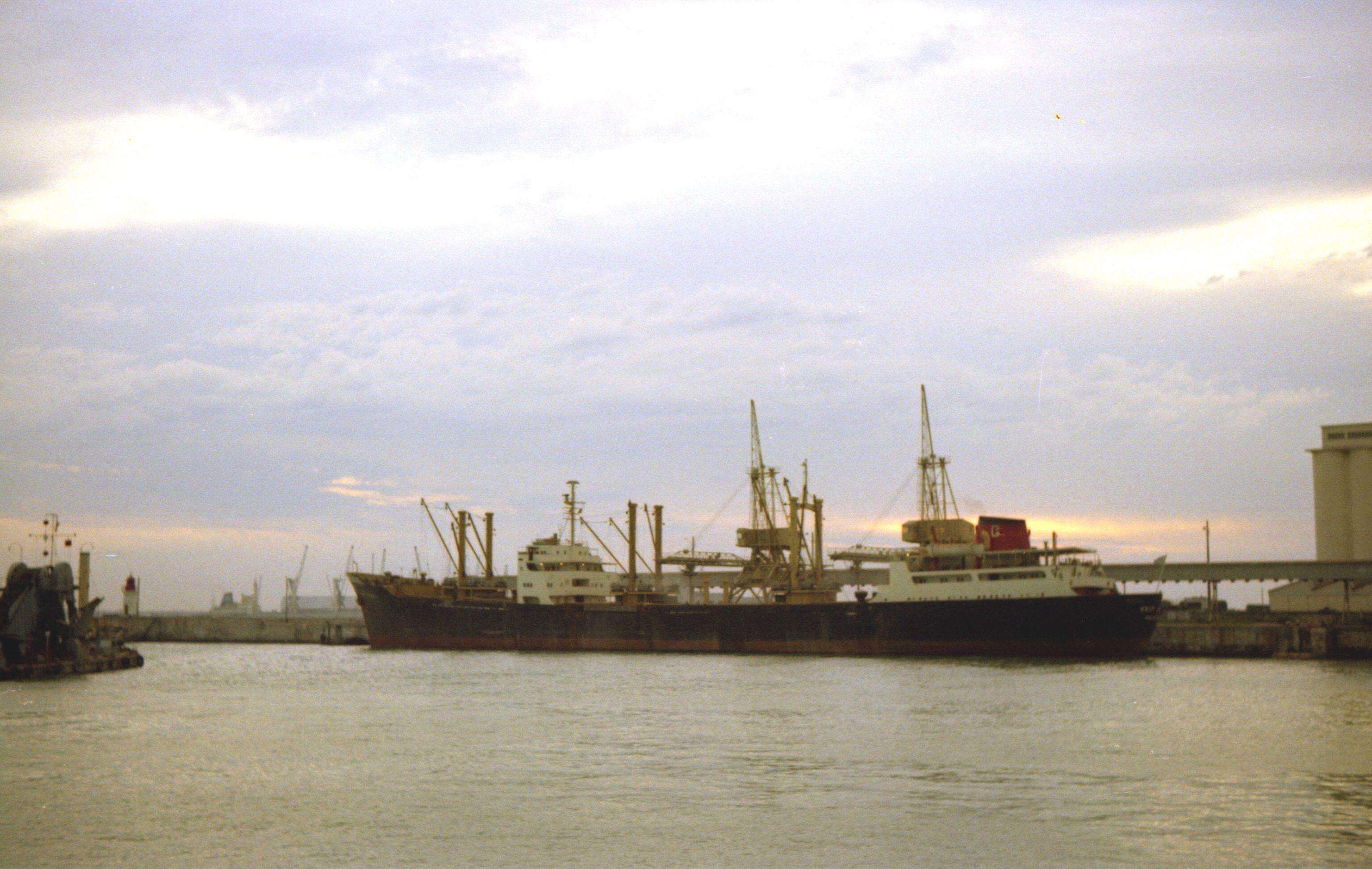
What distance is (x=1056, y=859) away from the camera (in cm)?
1806

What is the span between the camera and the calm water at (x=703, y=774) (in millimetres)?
19234

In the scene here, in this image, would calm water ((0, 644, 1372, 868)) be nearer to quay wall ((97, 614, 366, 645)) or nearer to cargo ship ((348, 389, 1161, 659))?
cargo ship ((348, 389, 1161, 659))

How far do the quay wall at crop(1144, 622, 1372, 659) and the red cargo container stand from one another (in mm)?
8200

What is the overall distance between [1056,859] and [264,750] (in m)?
19.9

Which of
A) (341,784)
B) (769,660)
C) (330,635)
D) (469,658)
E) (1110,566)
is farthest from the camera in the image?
(330,635)

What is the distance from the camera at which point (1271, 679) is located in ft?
152

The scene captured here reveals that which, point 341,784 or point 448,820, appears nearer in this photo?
point 448,820

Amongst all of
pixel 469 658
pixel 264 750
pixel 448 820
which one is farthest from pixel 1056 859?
pixel 469 658

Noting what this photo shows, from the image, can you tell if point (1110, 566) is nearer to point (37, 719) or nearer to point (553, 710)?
point (553, 710)

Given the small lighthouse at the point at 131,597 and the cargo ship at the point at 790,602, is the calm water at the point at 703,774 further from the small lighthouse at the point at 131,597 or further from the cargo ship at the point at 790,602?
the small lighthouse at the point at 131,597

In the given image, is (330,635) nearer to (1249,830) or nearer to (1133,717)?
(1133,717)

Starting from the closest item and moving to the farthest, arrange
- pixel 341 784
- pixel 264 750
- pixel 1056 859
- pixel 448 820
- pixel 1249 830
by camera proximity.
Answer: pixel 1056 859, pixel 1249 830, pixel 448 820, pixel 341 784, pixel 264 750

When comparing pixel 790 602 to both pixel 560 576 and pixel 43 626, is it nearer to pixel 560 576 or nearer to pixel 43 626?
pixel 560 576

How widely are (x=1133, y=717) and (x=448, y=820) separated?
2098cm
